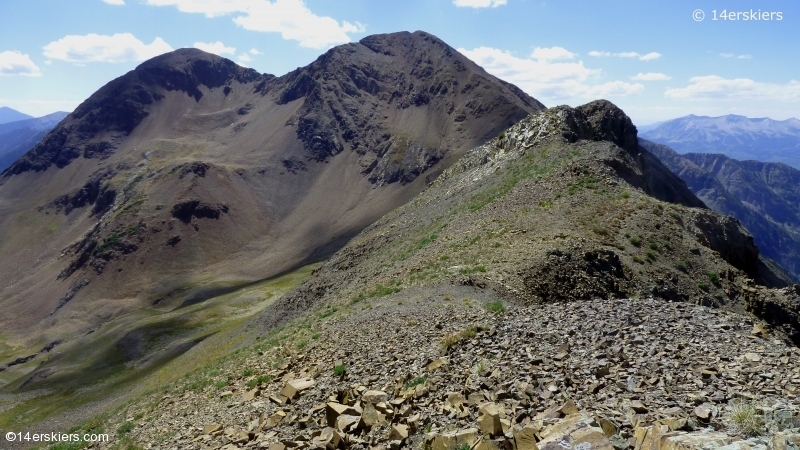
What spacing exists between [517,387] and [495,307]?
9973 mm

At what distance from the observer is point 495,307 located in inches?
862

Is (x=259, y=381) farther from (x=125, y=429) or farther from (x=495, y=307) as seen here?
(x=495, y=307)

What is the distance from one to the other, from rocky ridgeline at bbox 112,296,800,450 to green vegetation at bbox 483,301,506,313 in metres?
0.37

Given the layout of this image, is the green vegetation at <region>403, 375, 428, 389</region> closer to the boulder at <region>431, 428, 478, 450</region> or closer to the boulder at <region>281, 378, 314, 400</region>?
the boulder at <region>431, 428, 478, 450</region>

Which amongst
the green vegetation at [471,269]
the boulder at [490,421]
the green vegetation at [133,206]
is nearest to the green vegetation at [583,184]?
the green vegetation at [471,269]

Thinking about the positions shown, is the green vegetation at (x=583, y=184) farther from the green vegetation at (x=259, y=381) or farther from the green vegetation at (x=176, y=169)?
the green vegetation at (x=176, y=169)

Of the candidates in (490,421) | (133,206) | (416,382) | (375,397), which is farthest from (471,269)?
(133,206)

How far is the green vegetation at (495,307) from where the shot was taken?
70.1ft

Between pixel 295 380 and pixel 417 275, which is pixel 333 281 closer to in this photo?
pixel 417 275

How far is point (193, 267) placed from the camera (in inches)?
6073

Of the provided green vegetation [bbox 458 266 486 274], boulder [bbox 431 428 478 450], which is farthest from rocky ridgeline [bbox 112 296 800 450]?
green vegetation [bbox 458 266 486 274]

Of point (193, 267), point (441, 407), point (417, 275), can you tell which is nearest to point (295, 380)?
point (441, 407)

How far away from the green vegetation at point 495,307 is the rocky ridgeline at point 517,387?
0.37 m

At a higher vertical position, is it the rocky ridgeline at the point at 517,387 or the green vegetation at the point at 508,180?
the green vegetation at the point at 508,180
